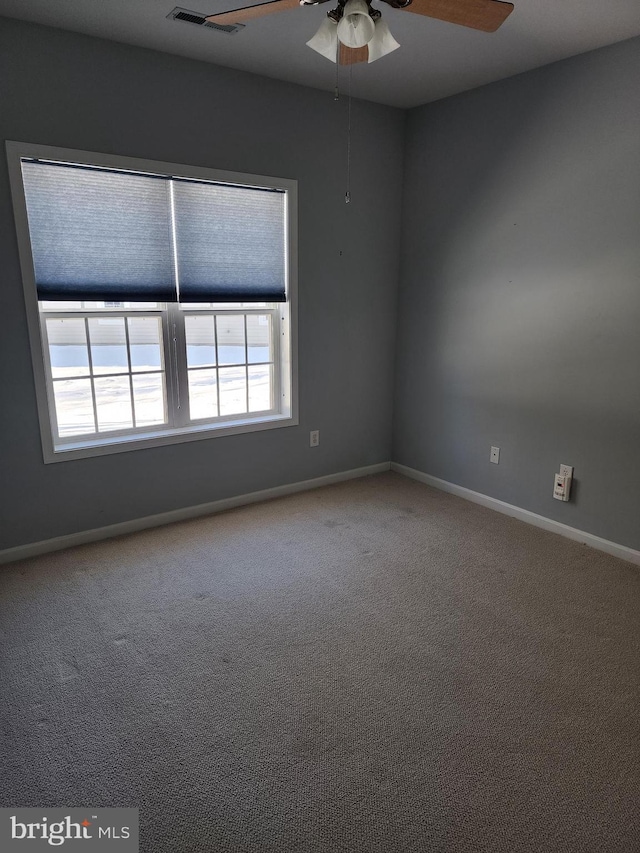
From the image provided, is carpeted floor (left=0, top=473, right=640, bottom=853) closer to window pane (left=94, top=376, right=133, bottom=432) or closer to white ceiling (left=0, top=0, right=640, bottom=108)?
window pane (left=94, top=376, right=133, bottom=432)

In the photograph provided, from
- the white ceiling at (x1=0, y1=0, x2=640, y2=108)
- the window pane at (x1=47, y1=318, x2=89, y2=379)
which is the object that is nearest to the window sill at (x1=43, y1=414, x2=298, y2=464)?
the window pane at (x1=47, y1=318, x2=89, y2=379)

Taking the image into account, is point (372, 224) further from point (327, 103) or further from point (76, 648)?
point (76, 648)

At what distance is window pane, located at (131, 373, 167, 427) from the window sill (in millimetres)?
85

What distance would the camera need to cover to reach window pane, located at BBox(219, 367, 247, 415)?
11.8 ft

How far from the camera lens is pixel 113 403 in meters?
3.22

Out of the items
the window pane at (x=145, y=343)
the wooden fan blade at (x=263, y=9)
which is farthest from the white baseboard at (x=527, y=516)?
the wooden fan blade at (x=263, y=9)

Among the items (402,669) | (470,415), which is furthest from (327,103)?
(402,669)

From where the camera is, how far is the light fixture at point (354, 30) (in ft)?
5.37

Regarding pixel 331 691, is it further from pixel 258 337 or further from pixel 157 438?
pixel 258 337

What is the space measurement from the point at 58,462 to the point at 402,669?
2.14m

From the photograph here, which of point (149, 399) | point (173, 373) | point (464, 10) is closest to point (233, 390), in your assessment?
point (173, 373)

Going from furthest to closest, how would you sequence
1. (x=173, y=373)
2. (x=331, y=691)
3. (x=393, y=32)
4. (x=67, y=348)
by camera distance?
1. (x=173, y=373)
2. (x=67, y=348)
3. (x=393, y=32)
4. (x=331, y=691)

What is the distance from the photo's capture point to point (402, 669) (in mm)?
2154

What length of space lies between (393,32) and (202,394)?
7.40 feet
